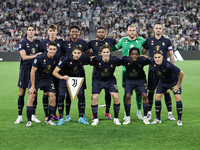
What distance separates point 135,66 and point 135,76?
9.6 inches

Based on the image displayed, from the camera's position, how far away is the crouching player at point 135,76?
24.3 ft

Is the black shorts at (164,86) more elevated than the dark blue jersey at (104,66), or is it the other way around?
the dark blue jersey at (104,66)

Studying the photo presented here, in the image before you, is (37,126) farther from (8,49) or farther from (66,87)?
(8,49)

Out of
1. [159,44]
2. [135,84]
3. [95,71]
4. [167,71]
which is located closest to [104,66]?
[95,71]

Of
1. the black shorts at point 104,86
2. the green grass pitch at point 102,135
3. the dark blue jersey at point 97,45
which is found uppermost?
the dark blue jersey at point 97,45

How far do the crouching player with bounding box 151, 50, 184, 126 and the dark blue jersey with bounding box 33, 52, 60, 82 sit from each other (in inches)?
89.2

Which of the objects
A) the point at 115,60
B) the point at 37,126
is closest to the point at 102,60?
the point at 115,60

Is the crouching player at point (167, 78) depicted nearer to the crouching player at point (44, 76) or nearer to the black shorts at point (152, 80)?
the black shorts at point (152, 80)

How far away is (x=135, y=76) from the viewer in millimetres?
7586

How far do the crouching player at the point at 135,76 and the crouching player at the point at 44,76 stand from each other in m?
1.65

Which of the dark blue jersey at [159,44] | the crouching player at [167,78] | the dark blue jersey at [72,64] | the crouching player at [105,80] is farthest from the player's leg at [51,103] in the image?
the dark blue jersey at [159,44]

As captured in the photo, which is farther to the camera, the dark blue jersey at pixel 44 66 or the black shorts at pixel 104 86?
the black shorts at pixel 104 86

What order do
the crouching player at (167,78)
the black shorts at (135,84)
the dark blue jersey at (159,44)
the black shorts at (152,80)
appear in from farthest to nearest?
the dark blue jersey at (159,44)
the black shorts at (152,80)
the black shorts at (135,84)
the crouching player at (167,78)

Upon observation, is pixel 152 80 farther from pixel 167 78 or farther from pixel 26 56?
pixel 26 56
